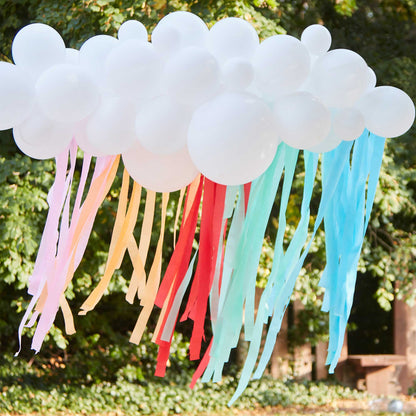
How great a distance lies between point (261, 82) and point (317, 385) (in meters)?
6.43

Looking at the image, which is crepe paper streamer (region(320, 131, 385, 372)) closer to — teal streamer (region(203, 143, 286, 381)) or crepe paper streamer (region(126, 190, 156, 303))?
teal streamer (region(203, 143, 286, 381))

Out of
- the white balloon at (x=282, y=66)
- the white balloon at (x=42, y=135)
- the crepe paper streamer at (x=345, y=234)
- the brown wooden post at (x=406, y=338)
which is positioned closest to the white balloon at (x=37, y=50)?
the white balloon at (x=42, y=135)

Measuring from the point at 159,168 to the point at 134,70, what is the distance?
10.6 inches

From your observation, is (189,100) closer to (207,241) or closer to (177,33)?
(177,33)

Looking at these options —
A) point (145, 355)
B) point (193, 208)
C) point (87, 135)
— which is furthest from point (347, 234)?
point (145, 355)

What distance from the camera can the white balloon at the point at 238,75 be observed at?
1741mm

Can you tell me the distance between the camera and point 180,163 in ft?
6.04

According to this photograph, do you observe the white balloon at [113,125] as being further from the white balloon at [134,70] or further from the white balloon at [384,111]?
the white balloon at [384,111]

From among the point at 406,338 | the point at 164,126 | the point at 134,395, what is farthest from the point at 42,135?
the point at 406,338

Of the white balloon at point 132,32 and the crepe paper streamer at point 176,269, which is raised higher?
the white balloon at point 132,32

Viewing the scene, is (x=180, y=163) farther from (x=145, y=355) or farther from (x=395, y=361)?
(x=395, y=361)

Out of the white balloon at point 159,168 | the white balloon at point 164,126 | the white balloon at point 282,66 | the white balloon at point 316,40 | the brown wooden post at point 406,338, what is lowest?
the brown wooden post at point 406,338

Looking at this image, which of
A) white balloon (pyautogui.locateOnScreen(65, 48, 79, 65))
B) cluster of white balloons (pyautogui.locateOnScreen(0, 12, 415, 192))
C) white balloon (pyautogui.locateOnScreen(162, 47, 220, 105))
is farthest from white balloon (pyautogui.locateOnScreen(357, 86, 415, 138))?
white balloon (pyautogui.locateOnScreen(65, 48, 79, 65))

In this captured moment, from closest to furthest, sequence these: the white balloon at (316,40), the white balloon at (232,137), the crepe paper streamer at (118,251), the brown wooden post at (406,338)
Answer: the white balloon at (232,137)
the white balloon at (316,40)
the crepe paper streamer at (118,251)
the brown wooden post at (406,338)
